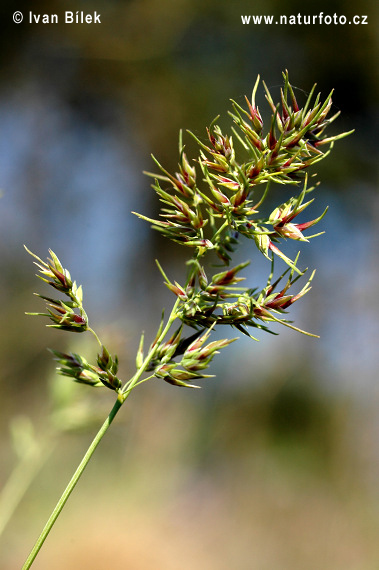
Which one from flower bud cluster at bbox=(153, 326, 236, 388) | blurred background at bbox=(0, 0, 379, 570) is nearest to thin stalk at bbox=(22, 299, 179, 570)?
flower bud cluster at bbox=(153, 326, 236, 388)

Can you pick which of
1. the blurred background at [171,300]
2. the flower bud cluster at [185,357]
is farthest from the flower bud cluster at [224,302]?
the blurred background at [171,300]

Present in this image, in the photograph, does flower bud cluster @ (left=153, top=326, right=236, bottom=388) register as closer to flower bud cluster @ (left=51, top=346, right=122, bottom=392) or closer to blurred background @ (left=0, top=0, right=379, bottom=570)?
flower bud cluster @ (left=51, top=346, right=122, bottom=392)

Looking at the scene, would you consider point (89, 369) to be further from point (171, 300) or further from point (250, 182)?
point (171, 300)

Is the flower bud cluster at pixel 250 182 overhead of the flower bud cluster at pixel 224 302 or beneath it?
overhead

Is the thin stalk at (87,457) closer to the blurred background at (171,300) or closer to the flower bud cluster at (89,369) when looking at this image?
the flower bud cluster at (89,369)

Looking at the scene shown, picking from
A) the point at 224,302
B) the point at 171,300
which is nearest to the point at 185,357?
the point at 224,302

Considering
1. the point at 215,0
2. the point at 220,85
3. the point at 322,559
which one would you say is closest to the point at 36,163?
the point at 220,85

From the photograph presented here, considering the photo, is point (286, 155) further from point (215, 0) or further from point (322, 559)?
point (215, 0)

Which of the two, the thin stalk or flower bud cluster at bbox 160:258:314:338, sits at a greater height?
flower bud cluster at bbox 160:258:314:338
